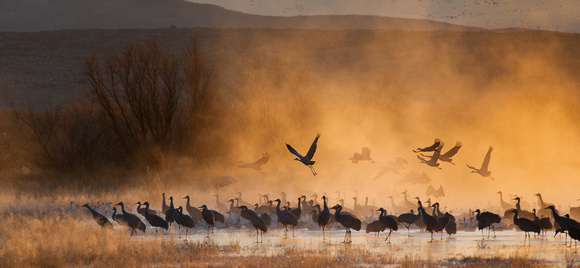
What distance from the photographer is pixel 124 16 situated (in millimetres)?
165375

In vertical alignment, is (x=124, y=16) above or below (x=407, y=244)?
above

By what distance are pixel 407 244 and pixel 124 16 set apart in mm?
157998

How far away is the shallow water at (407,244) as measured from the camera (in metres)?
14.0

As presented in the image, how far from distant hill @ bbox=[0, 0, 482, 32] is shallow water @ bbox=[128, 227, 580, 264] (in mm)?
126668

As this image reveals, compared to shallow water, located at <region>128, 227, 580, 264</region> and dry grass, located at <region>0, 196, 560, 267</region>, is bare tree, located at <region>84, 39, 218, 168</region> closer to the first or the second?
shallow water, located at <region>128, 227, 580, 264</region>

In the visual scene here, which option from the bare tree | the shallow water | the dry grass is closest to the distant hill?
the bare tree

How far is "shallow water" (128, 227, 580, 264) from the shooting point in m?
14.0

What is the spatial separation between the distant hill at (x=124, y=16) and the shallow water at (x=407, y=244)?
12667 centimetres

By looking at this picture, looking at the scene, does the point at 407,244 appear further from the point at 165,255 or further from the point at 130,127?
the point at 130,127

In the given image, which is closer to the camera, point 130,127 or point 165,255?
point 165,255

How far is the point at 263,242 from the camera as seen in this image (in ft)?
52.9

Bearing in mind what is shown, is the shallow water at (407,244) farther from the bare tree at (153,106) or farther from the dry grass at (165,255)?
the bare tree at (153,106)

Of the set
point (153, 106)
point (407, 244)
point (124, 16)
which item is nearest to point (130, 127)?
point (153, 106)

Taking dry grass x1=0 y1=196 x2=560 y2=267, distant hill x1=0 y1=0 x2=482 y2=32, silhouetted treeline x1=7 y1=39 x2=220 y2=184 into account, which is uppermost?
distant hill x1=0 y1=0 x2=482 y2=32
